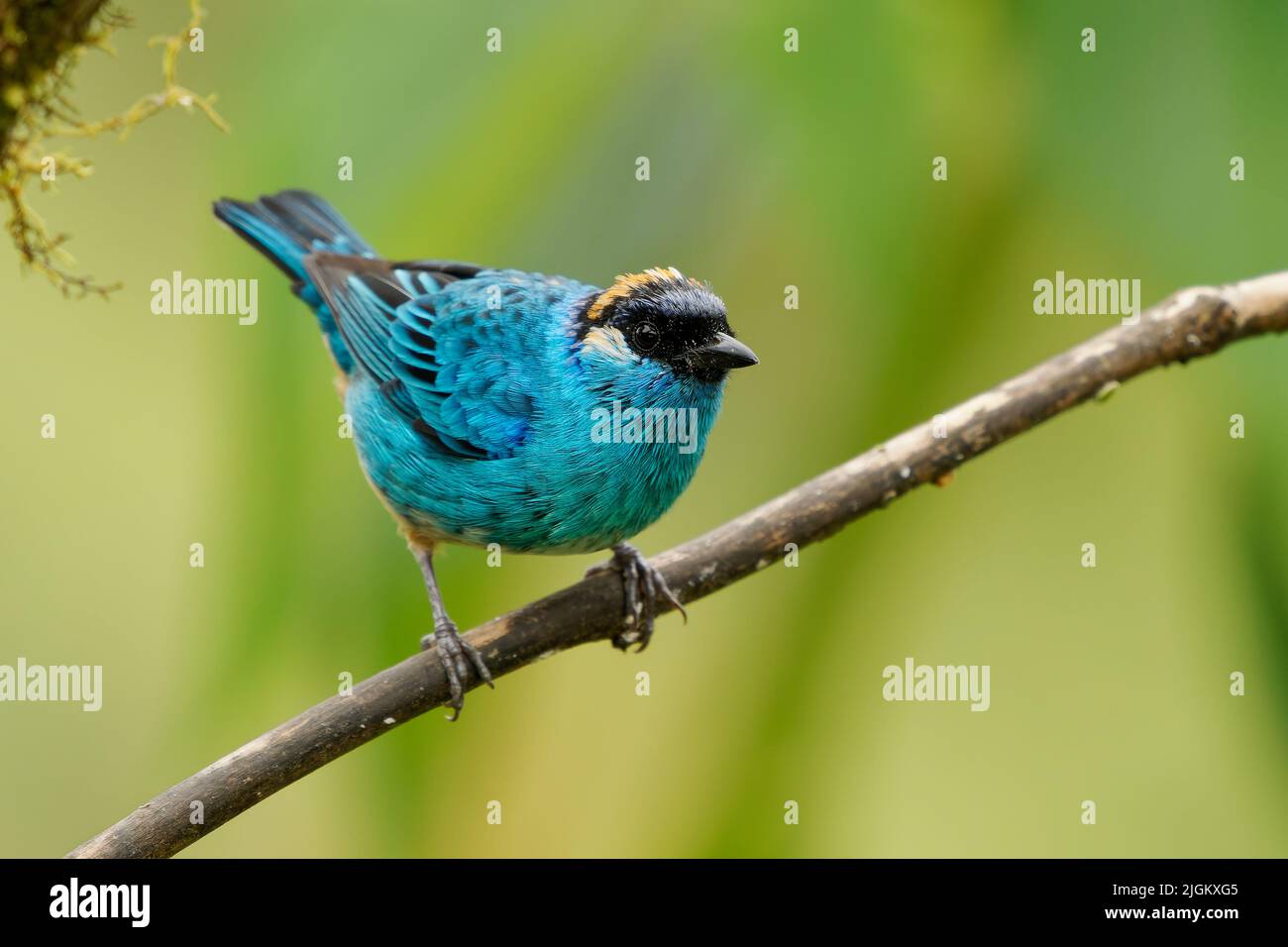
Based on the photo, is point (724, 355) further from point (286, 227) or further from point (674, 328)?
point (286, 227)

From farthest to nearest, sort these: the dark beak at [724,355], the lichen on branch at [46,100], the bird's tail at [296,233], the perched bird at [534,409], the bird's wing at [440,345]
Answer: the bird's tail at [296,233], the bird's wing at [440,345], the perched bird at [534,409], the dark beak at [724,355], the lichen on branch at [46,100]

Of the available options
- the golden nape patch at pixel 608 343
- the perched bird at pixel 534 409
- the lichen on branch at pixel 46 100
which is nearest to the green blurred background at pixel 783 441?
the perched bird at pixel 534 409

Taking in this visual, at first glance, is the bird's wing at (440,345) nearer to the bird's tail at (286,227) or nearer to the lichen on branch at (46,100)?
the bird's tail at (286,227)

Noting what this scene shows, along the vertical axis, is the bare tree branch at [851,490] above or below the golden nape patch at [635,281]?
below

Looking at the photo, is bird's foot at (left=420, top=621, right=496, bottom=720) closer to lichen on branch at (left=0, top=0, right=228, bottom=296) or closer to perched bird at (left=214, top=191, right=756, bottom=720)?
perched bird at (left=214, top=191, right=756, bottom=720)

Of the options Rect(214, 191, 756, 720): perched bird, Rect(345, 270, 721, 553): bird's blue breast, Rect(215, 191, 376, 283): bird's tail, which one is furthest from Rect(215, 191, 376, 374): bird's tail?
Rect(345, 270, 721, 553): bird's blue breast

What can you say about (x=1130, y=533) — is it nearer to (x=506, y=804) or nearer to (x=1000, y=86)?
(x=1000, y=86)

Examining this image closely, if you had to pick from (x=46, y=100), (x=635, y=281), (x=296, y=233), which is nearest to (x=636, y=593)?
(x=635, y=281)
